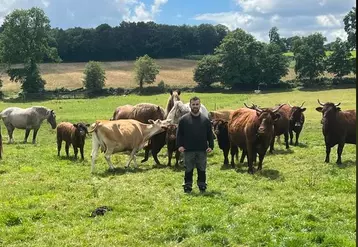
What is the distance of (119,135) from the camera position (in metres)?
15.9

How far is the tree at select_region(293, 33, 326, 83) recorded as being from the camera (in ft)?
270

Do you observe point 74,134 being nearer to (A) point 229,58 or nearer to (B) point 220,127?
(B) point 220,127

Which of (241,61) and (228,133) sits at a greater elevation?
(241,61)

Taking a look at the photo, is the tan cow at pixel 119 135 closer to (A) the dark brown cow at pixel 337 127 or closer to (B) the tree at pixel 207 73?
(A) the dark brown cow at pixel 337 127

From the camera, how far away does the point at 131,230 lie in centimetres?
869

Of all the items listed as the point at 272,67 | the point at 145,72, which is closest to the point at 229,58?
the point at 272,67

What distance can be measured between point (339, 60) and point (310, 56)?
5.21 meters

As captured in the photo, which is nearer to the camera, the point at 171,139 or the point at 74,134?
the point at 171,139

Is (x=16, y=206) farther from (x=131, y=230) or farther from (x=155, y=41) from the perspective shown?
(x=155, y=41)

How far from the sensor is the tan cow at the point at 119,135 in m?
15.6

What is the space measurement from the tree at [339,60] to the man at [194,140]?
239 feet

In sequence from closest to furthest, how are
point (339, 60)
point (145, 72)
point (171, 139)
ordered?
point (171, 139), point (339, 60), point (145, 72)

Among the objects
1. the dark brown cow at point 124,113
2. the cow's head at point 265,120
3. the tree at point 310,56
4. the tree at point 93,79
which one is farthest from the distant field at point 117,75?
the cow's head at point 265,120

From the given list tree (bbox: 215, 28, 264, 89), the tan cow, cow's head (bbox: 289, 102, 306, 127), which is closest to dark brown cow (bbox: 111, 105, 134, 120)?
the tan cow
